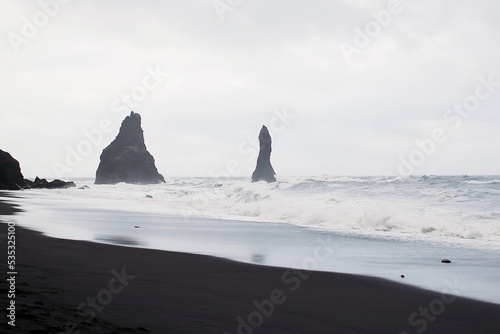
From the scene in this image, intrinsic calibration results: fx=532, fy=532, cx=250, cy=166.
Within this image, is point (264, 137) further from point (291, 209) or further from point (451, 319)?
point (451, 319)

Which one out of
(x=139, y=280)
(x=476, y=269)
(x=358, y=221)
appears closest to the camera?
(x=139, y=280)

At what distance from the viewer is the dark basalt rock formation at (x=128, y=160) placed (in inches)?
4670

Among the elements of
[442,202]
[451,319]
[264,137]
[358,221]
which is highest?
[264,137]

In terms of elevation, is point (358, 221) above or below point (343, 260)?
above

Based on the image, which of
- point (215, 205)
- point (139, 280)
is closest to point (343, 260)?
point (139, 280)

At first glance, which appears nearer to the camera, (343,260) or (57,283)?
(57,283)

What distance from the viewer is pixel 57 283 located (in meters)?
7.50

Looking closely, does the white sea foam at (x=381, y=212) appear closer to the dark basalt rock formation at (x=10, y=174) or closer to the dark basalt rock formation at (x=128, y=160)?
the dark basalt rock formation at (x=10, y=174)

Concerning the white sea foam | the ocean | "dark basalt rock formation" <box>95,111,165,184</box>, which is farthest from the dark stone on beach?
"dark basalt rock formation" <box>95,111,165,184</box>

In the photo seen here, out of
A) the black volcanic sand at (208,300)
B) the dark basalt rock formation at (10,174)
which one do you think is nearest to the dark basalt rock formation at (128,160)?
the dark basalt rock formation at (10,174)

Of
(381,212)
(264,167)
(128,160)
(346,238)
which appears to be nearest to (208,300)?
(346,238)

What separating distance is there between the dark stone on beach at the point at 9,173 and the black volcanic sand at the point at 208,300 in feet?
195

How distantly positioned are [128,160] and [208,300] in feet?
379

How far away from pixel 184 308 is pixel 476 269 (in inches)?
272
